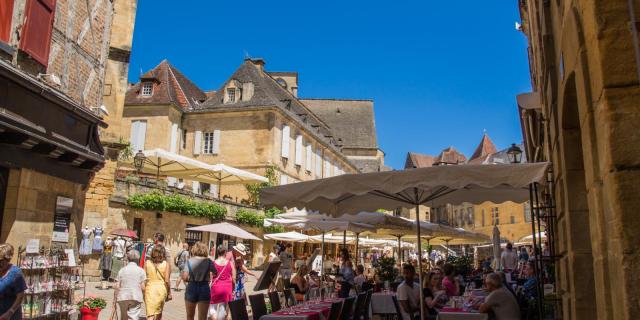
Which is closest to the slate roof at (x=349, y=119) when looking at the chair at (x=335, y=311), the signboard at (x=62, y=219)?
the signboard at (x=62, y=219)

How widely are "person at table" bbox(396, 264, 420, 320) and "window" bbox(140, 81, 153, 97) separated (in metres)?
28.0

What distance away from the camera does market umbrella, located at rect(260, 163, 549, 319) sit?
509 centimetres

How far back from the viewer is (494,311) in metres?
5.75

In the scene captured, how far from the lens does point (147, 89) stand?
107 feet

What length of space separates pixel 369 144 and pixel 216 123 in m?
30.8

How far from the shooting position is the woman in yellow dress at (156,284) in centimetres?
689

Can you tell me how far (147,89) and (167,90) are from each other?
1.28 meters

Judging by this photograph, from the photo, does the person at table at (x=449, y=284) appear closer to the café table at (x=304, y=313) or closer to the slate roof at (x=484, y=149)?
the café table at (x=304, y=313)

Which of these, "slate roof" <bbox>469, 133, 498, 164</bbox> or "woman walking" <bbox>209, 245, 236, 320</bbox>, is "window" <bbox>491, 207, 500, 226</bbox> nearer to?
"slate roof" <bbox>469, 133, 498, 164</bbox>

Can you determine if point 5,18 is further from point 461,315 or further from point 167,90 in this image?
point 167,90

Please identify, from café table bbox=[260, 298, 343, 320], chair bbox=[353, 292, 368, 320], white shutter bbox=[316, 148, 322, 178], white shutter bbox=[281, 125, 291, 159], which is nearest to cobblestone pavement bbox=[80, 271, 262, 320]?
café table bbox=[260, 298, 343, 320]

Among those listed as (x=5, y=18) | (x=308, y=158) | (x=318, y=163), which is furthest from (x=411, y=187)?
(x=318, y=163)

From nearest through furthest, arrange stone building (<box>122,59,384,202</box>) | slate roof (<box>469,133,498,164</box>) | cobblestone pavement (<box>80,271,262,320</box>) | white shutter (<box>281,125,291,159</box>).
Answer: cobblestone pavement (<box>80,271,262,320</box>), stone building (<box>122,59,384,202</box>), white shutter (<box>281,125,291,159</box>), slate roof (<box>469,133,498,164</box>)

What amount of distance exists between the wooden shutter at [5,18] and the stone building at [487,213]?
24733mm
